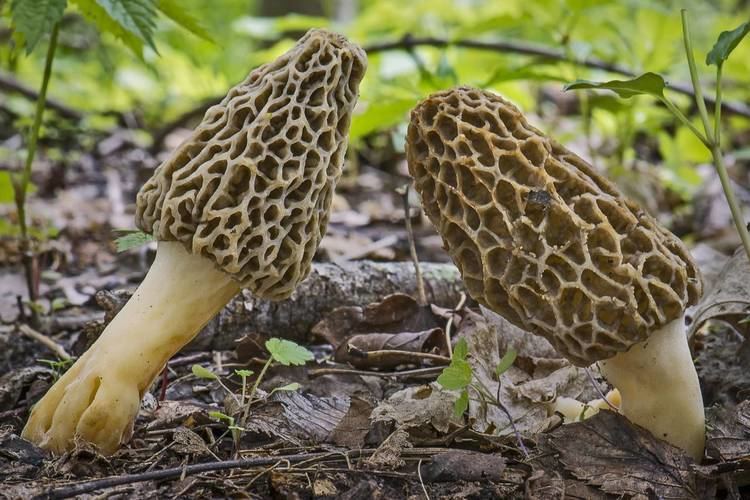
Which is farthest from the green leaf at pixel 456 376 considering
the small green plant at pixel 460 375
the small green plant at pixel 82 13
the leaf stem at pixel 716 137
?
the small green plant at pixel 82 13

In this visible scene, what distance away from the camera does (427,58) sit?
7.50 metres

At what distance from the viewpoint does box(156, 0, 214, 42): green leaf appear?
3.56 meters

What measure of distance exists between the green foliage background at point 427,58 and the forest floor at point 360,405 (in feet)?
4.04

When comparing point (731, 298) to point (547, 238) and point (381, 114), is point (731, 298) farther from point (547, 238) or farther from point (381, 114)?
point (381, 114)

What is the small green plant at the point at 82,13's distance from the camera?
3.21m

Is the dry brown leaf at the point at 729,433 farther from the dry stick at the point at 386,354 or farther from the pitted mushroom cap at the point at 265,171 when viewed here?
the pitted mushroom cap at the point at 265,171

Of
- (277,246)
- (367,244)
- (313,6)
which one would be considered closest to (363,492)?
(277,246)

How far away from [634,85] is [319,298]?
1.91 meters

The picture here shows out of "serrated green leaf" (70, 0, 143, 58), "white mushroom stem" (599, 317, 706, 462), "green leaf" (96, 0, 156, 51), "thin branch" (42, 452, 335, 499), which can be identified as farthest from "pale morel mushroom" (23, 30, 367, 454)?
"white mushroom stem" (599, 317, 706, 462)

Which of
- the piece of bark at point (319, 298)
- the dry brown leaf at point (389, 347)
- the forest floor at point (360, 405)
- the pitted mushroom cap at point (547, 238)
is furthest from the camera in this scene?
the piece of bark at point (319, 298)

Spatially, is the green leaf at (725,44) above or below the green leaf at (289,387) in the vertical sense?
above

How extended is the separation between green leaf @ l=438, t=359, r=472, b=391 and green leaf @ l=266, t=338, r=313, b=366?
0.55m

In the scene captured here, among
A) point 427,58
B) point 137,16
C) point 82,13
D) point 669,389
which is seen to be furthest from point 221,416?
point 427,58

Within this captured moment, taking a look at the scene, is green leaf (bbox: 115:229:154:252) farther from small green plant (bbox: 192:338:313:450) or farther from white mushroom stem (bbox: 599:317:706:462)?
white mushroom stem (bbox: 599:317:706:462)
